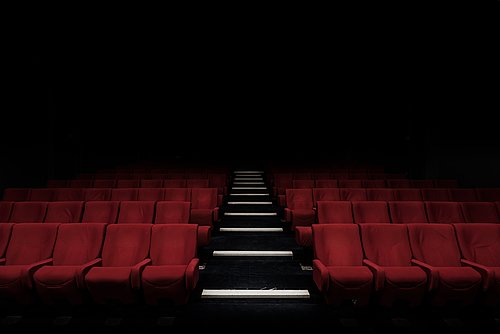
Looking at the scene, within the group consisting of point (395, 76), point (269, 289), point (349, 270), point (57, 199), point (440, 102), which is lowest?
point (269, 289)

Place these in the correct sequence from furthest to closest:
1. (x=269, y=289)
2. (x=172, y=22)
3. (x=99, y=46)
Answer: (x=99, y=46), (x=172, y=22), (x=269, y=289)

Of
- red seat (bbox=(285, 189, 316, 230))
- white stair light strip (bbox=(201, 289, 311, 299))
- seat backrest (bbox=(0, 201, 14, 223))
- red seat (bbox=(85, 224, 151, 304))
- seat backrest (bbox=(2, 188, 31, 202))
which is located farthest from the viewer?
seat backrest (bbox=(2, 188, 31, 202))

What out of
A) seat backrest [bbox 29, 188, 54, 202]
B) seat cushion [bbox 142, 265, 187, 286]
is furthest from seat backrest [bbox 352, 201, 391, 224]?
seat backrest [bbox 29, 188, 54, 202]

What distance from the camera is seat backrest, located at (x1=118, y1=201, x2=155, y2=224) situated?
5.94ft

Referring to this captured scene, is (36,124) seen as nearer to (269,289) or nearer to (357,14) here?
(269,289)

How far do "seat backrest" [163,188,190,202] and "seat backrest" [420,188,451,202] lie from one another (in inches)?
68.5

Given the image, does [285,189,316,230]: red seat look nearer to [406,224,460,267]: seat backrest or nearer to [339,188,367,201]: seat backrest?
[339,188,367,201]: seat backrest

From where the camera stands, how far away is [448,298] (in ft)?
4.01

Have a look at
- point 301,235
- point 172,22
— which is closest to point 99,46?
point 172,22

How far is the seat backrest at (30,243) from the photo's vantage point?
1438 millimetres

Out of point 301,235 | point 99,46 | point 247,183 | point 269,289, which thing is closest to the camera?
point 269,289

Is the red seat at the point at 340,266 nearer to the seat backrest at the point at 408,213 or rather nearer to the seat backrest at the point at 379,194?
the seat backrest at the point at 408,213

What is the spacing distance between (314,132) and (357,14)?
261cm

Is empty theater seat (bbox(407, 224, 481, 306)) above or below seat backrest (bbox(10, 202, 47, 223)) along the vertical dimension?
below
